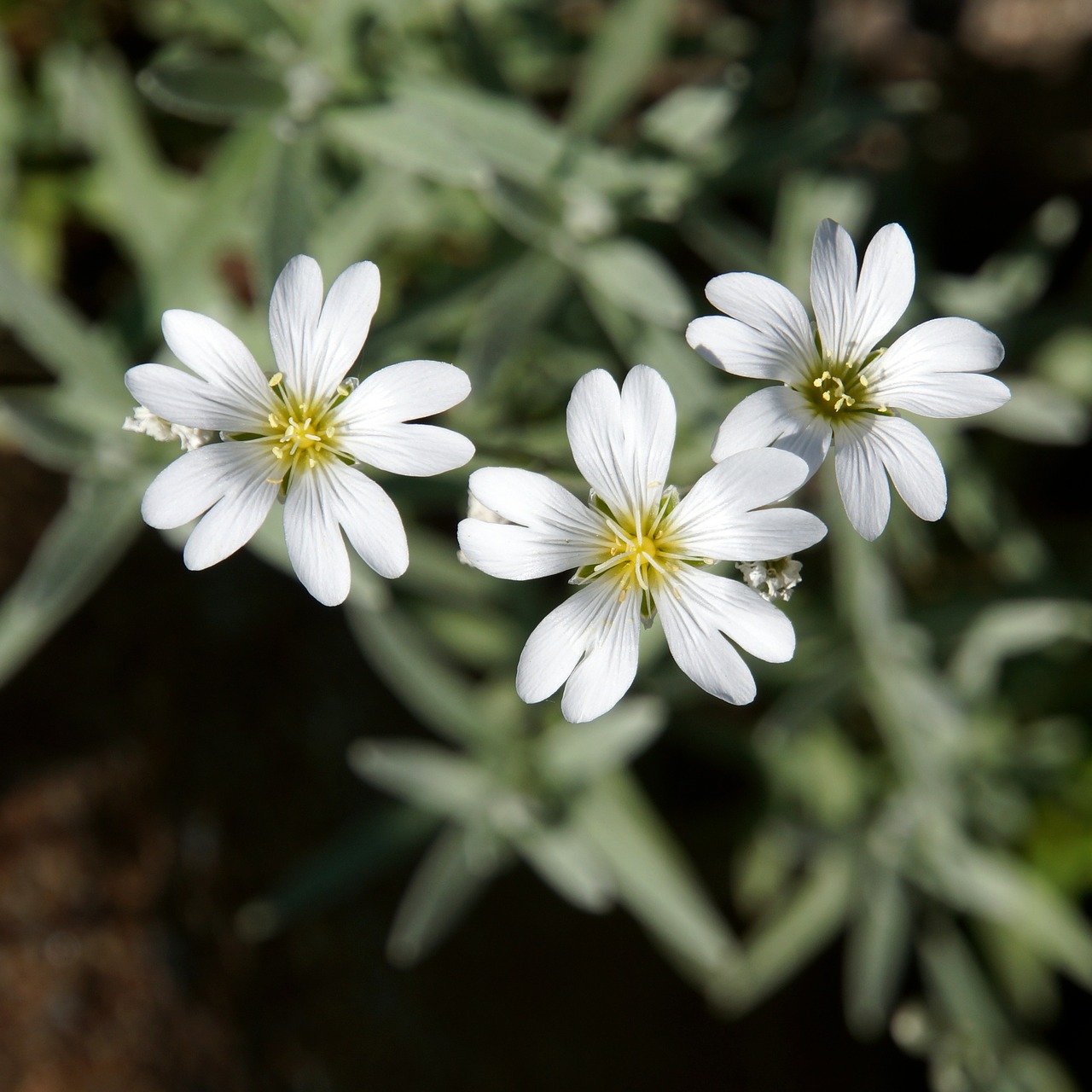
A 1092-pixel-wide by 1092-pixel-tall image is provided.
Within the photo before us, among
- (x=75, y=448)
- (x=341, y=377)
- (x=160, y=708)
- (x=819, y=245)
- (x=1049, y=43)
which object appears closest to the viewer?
(x=819, y=245)

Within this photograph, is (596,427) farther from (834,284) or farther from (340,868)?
(340,868)

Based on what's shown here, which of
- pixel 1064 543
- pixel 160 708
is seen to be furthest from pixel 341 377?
pixel 1064 543

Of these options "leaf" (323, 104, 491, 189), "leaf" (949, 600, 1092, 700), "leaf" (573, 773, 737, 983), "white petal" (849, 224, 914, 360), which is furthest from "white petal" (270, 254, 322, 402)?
"leaf" (949, 600, 1092, 700)

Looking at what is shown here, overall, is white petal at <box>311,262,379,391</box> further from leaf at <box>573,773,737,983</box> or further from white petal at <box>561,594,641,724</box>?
leaf at <box>573,773,737,983</box>

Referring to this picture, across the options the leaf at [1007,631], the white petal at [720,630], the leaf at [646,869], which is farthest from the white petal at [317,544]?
the leaf at [1007,631]

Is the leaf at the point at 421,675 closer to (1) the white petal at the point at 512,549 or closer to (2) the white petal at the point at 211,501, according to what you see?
(2) the white petal at the point at 211,501

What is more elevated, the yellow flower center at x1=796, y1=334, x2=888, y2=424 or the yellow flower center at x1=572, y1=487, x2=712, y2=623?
the yellow flower center at x1=796, y1=334, x2=888, y2=424

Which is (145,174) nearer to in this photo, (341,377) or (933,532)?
(341,377)
